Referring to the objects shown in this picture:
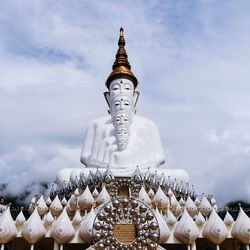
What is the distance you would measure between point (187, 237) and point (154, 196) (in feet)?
10.8

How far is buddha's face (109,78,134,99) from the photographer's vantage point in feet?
57.3

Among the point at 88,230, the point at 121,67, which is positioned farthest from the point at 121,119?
the point at 88,230

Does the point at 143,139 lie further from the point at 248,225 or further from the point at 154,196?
the point at 248,225

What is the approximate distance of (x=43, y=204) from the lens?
527 inches

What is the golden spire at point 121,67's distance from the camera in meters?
17.9

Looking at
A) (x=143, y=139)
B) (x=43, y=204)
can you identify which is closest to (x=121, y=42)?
(x=143, y=139)

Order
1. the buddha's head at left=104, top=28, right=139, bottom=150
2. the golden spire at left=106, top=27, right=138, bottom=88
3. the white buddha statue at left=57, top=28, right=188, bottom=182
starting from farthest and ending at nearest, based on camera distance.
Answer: the golden spire at left=106, top=27, right=138, bottom=88
the buddha's head at left=104, top=28, right=139, bottom=150
the white buddha statue at left=57, top=28, right=188, bottom=182

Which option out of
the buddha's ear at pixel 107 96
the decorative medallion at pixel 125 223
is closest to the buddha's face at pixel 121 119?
the buddha's ear at pixel 107 96

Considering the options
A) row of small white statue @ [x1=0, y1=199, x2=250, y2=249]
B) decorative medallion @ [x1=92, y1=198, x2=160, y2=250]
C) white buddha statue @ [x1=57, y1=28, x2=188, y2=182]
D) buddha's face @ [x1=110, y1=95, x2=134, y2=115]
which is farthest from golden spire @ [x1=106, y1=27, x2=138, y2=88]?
decorative medallion @ [x1=92, y1=198, x2=160, y2=250]

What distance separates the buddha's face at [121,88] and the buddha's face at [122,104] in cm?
25

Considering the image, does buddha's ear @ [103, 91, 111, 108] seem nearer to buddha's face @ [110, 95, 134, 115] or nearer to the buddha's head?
the buddha's head

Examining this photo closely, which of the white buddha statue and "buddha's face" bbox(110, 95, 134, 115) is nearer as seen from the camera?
the white buddha statue

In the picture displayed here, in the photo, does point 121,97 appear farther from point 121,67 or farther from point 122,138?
point 121,67

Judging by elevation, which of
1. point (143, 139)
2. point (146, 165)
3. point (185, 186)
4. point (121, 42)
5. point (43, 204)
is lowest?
point (43, 204)
